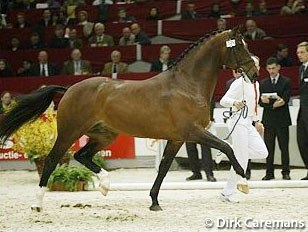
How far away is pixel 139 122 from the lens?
25.8 ft

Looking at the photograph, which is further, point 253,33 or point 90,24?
point 90,24

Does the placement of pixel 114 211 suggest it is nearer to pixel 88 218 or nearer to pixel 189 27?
pixel 88 218

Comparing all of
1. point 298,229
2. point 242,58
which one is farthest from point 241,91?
point 298,229

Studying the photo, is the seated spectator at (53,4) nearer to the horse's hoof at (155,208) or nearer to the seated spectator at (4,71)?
the seated spectator at (4,71)

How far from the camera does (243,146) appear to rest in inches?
333

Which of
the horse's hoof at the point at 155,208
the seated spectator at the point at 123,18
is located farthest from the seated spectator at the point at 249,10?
the horse's hoof at the point at 155,208

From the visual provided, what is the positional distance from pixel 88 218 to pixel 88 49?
997cm

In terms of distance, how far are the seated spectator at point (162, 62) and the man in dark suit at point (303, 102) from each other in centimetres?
426

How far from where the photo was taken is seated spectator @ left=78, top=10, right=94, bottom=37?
59.7ft

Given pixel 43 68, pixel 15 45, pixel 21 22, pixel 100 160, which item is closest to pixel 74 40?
pixel 43 68

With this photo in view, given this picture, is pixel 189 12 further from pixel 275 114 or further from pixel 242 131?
pixel 242 131

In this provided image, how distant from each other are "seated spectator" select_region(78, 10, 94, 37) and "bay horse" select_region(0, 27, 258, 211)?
1024 centimetres

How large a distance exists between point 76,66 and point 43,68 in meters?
0.81

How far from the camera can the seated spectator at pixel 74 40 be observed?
17.4 m
